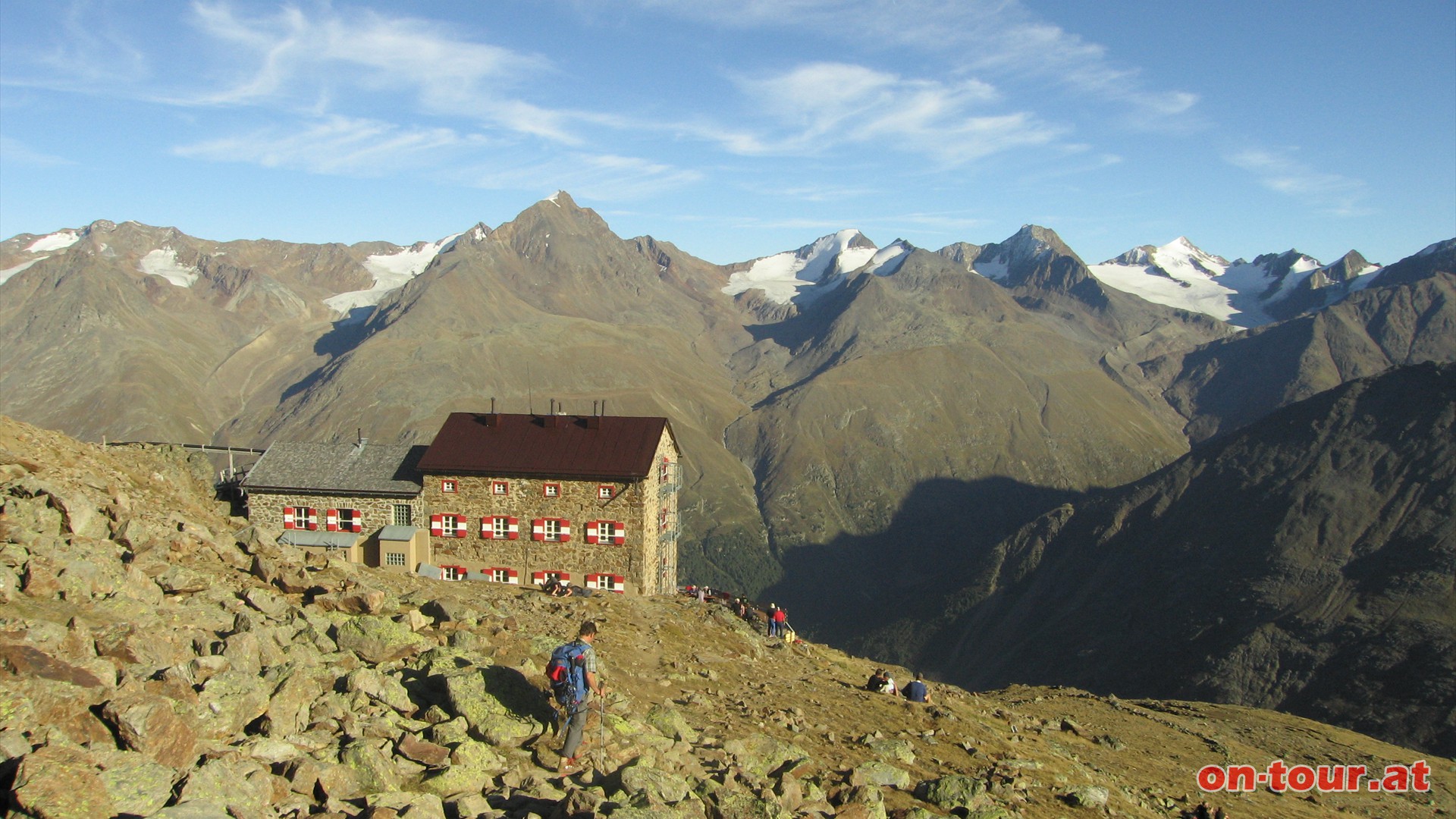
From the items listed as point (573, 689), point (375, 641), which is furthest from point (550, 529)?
point (573, 689)

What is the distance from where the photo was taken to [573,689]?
17359 mm

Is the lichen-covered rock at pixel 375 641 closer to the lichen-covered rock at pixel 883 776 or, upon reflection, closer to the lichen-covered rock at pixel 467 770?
the lichen-covered rock at pixel 467 770

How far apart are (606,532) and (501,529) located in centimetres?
611

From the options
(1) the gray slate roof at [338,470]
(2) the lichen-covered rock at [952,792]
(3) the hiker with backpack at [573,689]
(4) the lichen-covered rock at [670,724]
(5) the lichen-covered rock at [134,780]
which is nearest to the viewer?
(5) the lichen-covered rock at [134,780]

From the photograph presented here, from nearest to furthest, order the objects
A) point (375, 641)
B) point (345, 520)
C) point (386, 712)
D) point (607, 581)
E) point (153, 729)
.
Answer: point (153, 729), point (386, 712), point (375, 641), point (607, 581), point (345, 520)

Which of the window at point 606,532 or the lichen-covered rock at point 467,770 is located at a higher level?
the lichen-covered rock at point 467,770

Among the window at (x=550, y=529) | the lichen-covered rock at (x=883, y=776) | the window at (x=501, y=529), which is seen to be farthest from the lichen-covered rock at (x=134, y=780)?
the window at (x=501, y=529)

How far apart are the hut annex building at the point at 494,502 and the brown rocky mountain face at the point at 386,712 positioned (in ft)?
64.2

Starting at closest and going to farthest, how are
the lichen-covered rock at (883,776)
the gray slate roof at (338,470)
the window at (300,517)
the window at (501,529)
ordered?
1. the lichen-covered rock at (883,776)
2. the window at (501,529)
3. the gray slate roof at (338,470)
4. the window at (300,517)

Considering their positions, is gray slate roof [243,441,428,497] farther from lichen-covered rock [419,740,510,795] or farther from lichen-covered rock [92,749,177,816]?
lichen-covered rock [92,749,177,816]

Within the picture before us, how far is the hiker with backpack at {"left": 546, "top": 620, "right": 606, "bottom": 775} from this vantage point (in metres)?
17.2

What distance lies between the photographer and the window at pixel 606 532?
5288 cm

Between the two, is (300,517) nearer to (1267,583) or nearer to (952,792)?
(952,792)

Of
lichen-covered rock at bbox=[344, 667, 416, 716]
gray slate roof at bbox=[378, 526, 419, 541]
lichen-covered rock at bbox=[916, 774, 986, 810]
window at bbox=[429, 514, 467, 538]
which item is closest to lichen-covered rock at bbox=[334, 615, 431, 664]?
lichen-covered rock at bbox=[344, 667, 416, 716]
